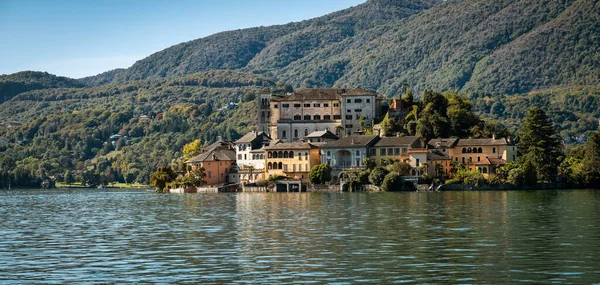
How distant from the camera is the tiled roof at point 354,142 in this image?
410ft

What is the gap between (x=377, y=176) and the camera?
118 metres

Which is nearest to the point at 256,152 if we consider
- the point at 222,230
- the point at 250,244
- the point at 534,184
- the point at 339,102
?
the point at 339,102

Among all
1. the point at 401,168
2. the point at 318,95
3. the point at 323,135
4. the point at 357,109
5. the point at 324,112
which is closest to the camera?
the point at 401,168

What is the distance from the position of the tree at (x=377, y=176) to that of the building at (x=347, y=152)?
592 cm

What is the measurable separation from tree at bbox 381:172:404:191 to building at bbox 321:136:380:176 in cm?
886

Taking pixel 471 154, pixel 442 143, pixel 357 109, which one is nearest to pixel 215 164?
pixel 357 109

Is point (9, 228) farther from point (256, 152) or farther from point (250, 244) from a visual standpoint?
point (256, 152)

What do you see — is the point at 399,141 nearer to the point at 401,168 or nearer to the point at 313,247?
the point at 401,168

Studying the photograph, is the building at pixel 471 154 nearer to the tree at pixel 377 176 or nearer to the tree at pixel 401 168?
the tree at pixel 401 168

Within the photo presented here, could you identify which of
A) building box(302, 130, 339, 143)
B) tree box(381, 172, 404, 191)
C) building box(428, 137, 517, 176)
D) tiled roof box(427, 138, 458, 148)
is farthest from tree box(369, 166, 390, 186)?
building box(302, 130, 339, 143)

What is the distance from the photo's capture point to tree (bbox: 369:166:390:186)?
118 meters

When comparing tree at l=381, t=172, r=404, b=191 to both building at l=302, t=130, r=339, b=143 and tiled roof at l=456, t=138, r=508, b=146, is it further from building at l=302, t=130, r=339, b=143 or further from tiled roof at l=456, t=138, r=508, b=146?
building at l=302, t=130, r=339, b=143

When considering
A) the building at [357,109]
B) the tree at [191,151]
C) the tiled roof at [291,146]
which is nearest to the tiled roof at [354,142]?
the tiled roof at [291,146]

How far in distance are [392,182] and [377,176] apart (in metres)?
2.65
